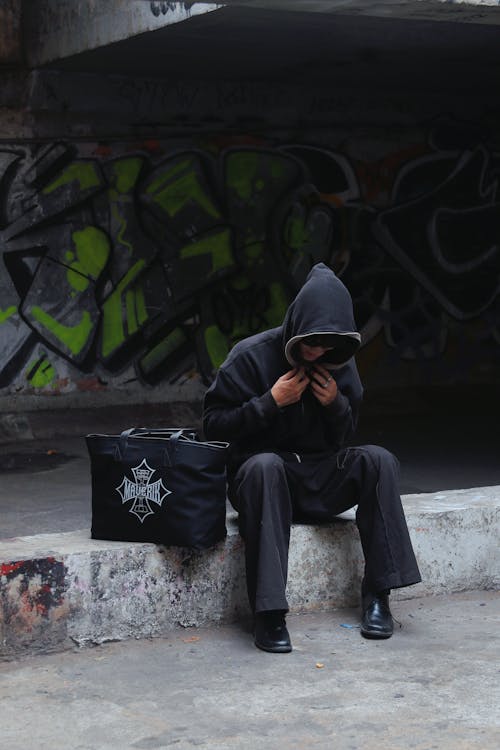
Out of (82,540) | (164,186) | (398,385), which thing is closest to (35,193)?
(164,186)

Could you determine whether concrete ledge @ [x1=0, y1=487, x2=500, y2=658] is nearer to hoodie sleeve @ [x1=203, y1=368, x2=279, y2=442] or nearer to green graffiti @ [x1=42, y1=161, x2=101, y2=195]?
hoodie sleeve @ [x1=203, y1=368, x2=279, y2=442]

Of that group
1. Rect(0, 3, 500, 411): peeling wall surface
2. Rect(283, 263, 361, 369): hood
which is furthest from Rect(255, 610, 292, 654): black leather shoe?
Rect(0, 3, 500, 411): peeling wall surface

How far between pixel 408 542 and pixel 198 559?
0.84m

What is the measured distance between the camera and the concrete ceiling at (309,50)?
770cm

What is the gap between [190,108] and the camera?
Answer: 1005 centimetres

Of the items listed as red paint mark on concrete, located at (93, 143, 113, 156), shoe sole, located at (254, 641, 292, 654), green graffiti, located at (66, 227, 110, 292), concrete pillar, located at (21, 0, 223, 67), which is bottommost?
shoe sole, located at (254, 641, 292, 654)

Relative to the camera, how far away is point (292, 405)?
Result: 5082mm

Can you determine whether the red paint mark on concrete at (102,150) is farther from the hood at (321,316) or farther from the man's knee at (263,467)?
the man's knee at (263,467)

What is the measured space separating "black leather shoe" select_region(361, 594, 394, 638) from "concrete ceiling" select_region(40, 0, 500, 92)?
128 inches

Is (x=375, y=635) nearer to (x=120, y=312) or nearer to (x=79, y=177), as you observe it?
(x=120, y=312)

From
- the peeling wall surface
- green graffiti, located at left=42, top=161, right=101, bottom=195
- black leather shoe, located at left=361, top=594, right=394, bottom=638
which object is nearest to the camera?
black leather shoe, located at left=361, top=594, right=394, bottom=638

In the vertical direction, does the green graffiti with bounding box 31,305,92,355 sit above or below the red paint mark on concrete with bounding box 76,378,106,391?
above

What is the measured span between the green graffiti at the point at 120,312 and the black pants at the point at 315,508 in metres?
4.95

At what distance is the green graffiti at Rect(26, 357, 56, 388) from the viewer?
380 inches
